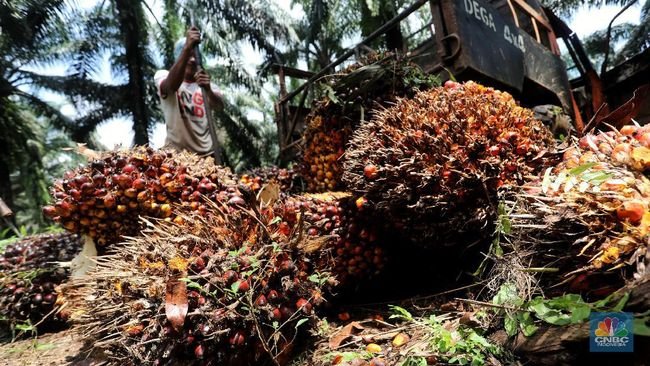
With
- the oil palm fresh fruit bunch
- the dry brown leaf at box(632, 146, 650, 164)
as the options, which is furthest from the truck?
the dry brown leaf at box(632, 146, 650, 164)

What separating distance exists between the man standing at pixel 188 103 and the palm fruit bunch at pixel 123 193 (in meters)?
1.71

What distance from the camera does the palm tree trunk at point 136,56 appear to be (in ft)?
47.5

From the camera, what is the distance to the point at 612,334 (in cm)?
108

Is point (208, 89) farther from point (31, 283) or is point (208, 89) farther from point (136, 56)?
point (136, 56)

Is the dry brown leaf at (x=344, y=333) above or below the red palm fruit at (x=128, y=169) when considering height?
below

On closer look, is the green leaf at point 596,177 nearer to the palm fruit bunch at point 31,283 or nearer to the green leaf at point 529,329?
the green leaf at point 529,329

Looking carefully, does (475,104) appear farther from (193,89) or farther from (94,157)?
(193,89)

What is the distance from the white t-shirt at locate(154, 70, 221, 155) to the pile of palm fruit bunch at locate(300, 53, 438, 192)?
1.56 meters

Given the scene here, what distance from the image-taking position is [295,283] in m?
1.69

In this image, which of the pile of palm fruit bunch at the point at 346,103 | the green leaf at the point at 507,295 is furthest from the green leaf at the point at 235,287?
the pile of palm fruit bunch at the point at 346,103

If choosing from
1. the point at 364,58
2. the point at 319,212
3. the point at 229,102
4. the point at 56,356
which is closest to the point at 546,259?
the point at 319,212

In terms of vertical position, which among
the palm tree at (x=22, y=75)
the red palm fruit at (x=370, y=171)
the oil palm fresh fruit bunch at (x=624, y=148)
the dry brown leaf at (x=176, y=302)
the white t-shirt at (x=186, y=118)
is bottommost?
the dry brown leaf at (x=176, y=302)

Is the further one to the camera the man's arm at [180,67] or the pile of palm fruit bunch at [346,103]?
the man's arm at [180,67]

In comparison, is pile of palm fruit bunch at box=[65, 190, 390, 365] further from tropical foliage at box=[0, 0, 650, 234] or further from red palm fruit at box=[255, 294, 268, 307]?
tropical foliage at box=[0, 0, 650, 234]
